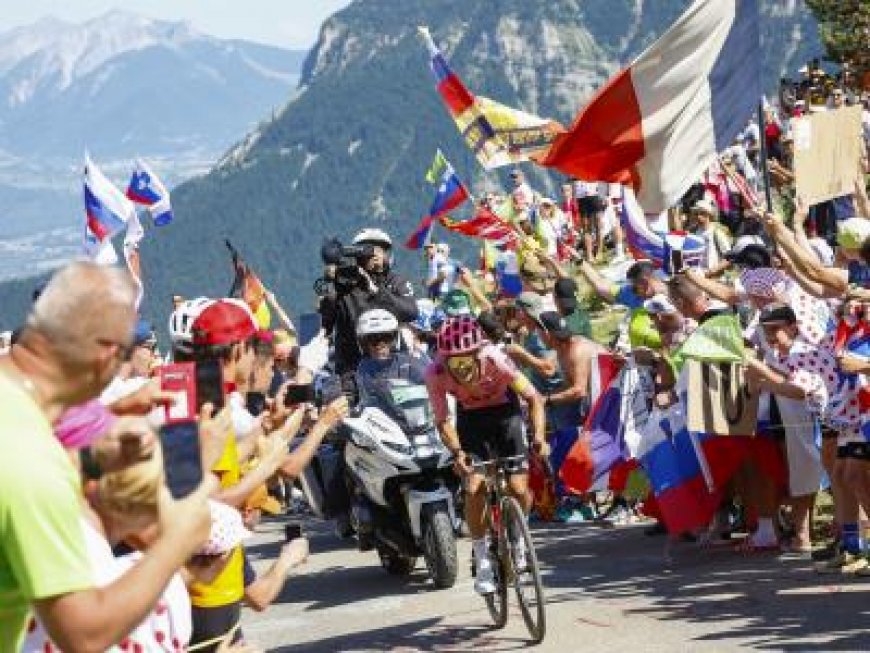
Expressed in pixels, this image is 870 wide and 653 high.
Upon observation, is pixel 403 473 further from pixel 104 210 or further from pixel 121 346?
pixel 104 210

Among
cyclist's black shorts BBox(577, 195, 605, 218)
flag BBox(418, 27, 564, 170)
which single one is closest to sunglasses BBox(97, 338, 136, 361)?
flag BBox(418, 27, 564, 170)

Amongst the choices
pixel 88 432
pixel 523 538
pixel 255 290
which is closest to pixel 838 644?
pixel 523 538

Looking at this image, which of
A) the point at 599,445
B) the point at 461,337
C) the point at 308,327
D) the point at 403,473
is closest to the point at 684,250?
the point at 599,445

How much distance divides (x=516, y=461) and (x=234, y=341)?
3642 mm

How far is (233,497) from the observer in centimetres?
534

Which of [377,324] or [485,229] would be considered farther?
[485,229]

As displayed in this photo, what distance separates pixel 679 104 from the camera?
1048 centimetres

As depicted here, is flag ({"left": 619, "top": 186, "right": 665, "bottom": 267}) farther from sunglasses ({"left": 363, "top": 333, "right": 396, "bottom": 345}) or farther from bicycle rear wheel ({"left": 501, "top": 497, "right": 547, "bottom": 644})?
bicycle rear wheel ({"left": 501, "top": 497, "right": 547, "bottom": 644})

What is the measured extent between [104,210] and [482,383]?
9.54 m

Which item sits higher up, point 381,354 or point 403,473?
point 381,354

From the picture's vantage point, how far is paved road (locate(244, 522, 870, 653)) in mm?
8602

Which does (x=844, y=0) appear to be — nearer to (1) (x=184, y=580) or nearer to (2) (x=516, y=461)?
(2) (x=516, y=461)

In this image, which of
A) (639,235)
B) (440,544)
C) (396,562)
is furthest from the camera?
(639,235)

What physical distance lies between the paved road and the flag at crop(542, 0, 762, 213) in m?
2.23
